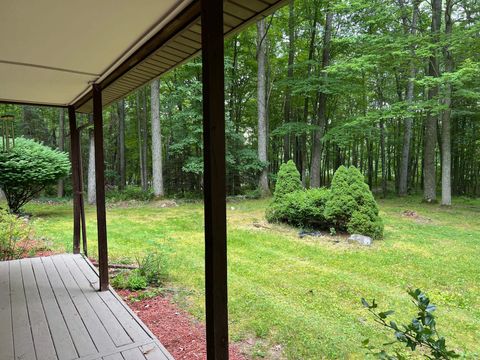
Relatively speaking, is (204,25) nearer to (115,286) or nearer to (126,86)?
(126,86)

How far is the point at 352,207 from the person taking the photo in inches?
214

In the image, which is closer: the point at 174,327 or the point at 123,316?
the point at 123,316

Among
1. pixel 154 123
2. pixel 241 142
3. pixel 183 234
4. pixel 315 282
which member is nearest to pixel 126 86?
pixel 315 282

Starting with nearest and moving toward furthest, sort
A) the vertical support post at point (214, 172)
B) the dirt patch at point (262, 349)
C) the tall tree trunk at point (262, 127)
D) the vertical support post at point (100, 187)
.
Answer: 1. the vertical support post at point (214, 172)
2. the dirt patch at point (262, 349)
3. the vertical support post at point (100, 187)
4. the tall tree trunk at point (262, 127)

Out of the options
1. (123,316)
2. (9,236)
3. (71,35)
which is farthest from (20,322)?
(9,236)

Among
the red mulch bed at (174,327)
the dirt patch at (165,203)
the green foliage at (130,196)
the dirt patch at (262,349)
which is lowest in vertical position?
the dirt patch at (262,349)

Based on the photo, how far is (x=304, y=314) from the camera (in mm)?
2830

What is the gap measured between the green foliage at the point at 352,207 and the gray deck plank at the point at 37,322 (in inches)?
175

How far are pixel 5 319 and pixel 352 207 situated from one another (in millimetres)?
4881

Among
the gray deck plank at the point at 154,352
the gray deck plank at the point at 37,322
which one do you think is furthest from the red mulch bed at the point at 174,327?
the gray deck plank at the point at 37,322

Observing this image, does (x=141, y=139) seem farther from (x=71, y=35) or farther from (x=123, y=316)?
(x=71, y=35)

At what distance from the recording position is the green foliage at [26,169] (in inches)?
260

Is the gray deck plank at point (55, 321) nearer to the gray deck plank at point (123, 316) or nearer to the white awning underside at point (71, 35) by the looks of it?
the gray deck plank at point (123, 316)

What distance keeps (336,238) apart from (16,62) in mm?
4928
